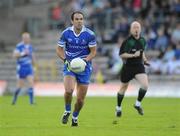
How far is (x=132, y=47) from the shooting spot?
22797 millimetres

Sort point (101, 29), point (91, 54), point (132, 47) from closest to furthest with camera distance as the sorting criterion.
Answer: point (91, 54) < point (132, 47) < point (101, 29)

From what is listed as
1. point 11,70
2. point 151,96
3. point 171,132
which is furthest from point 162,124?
point 11,70

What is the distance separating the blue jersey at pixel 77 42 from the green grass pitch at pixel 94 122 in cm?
170

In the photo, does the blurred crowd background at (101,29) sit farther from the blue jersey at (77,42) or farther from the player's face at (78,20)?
the player's face at (78,20)

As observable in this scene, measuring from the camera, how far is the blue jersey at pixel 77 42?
18672 mm

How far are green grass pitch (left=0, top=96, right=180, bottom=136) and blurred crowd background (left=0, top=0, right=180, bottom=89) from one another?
472 inches

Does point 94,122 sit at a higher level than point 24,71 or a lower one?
higher

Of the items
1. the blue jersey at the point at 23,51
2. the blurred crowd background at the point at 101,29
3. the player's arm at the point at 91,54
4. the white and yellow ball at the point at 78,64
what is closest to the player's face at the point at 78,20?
the player's arm at the point at 91,54

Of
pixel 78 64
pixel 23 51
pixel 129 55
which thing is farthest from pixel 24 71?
pixel 78 64

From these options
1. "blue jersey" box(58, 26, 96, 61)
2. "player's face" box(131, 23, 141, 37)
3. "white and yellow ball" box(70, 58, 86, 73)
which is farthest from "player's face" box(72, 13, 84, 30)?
"player's face" box(131, 23, 141, 37)

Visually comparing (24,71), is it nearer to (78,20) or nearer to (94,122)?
(94,122)

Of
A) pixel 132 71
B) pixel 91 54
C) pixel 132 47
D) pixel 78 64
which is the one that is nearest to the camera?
pixel 78 64

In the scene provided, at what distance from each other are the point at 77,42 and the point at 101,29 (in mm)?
25280

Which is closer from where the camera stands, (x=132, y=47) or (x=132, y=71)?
(x=132, y=47)
